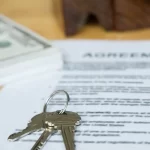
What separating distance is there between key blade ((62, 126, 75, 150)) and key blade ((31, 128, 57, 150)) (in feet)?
0.04

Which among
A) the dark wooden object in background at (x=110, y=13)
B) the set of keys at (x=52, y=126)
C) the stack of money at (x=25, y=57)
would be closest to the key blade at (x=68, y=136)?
the set of keys at (x=52, y=126)

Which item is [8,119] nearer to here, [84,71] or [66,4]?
[84,71]

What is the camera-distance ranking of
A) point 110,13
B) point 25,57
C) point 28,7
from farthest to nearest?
point 28,7
point 110,13
point 25,57

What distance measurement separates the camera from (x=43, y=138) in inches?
14.8

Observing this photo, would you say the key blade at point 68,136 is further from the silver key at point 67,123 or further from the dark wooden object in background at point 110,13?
the dark wooden object in background at point 110,13

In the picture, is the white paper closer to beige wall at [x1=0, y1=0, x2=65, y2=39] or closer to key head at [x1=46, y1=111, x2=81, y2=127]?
key head at [x1=46, y1=111, x2=81, y2=127]

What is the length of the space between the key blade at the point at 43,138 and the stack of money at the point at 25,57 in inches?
5.4

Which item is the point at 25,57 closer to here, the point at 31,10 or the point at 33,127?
the point at 33,127

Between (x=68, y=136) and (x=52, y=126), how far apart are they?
0.02 meters

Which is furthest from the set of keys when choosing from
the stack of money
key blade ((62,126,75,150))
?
the stack of money

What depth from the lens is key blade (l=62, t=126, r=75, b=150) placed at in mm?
363

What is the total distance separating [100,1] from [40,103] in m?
0.25

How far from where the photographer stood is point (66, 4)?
2.10 feet

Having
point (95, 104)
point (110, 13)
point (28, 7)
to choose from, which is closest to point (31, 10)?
point (28, 7)
